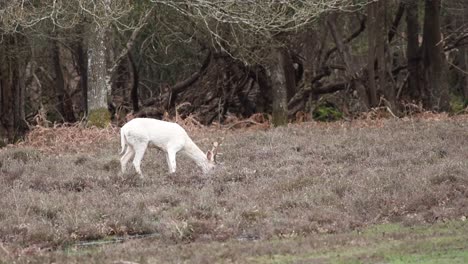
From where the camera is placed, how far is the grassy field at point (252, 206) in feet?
34.8

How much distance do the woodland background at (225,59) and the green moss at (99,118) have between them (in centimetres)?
4

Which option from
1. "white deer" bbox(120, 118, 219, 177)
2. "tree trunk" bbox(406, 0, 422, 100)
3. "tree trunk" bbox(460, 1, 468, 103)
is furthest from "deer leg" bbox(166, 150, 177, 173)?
"tree trunk" bbox(460, 1, 468, 103)

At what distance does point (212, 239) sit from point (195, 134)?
38.5ft

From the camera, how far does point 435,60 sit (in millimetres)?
28875

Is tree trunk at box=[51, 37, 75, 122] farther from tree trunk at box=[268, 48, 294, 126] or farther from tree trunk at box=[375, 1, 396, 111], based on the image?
tree trunk at box=[375, 1, 396, 111]

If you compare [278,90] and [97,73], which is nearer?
[97,73]

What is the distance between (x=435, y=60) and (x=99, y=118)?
10.5 meters

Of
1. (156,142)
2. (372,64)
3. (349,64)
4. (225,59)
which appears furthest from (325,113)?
(156,142)

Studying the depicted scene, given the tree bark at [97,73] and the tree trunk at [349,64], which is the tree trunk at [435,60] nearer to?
the tree trunk at [349,64]

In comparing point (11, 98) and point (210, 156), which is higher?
point (210, 156)

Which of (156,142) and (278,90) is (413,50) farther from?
(156,142)

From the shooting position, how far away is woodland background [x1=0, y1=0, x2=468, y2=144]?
22.8 metres

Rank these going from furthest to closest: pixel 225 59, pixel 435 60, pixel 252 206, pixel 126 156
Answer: pixel 225 59, pixel 435 60, pixel 126 156, pixel 252 206

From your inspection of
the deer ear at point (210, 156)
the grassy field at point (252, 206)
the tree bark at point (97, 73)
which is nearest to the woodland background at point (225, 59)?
the tree bark at point (97, 73)
